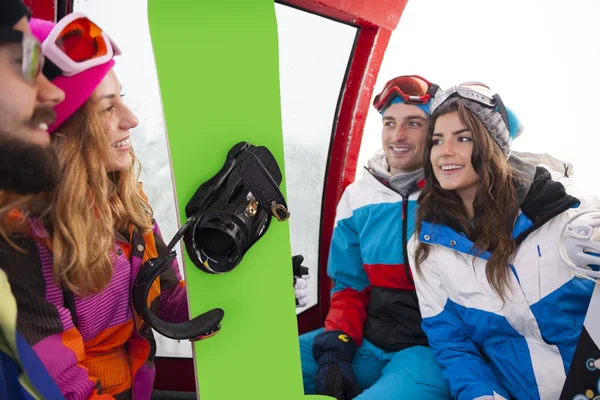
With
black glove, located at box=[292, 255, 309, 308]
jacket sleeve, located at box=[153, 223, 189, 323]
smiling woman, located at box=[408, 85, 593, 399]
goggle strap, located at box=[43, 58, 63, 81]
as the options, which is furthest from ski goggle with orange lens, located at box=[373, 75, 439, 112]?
goggle strap, located at box=[43, 58, 63, 81]

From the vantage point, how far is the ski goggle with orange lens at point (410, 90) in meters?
2.03

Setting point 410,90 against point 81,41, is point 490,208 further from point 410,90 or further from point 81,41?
point 81,41

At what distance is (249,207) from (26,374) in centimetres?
63

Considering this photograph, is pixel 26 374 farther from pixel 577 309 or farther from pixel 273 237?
pixel 577 309

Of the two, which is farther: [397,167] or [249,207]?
[397,167]

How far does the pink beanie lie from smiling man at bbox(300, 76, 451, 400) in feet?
4.61

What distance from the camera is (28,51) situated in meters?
0.71

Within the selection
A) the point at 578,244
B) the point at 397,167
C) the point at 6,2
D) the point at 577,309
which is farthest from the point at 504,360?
the point at 6,2

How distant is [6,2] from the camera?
26.3 inches

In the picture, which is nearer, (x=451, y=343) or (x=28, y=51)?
(x=28, y=51)

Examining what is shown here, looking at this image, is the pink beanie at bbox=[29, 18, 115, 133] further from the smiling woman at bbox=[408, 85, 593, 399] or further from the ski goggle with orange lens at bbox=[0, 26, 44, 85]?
the smiling woman at bbox=[408, 85, 593, 399]

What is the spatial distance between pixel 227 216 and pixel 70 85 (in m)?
0.48

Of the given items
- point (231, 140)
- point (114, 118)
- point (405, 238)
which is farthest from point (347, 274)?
point (114, 118)

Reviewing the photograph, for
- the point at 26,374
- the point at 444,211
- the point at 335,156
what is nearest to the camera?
the point at 26,374
